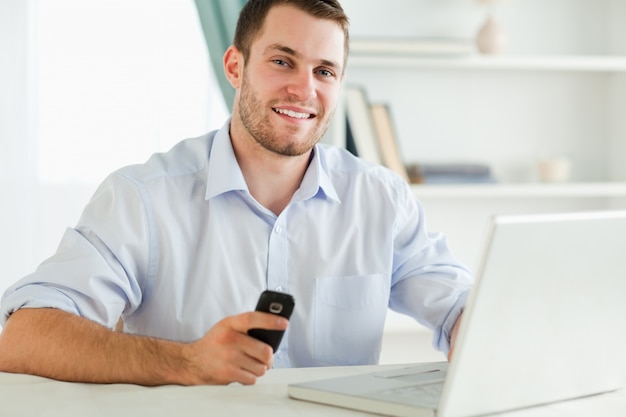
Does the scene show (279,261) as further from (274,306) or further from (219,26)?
(219,26)

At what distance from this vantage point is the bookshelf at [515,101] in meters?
3.00

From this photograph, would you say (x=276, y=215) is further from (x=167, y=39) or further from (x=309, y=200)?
(x=167, y=39)

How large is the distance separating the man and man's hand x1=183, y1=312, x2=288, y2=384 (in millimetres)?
320

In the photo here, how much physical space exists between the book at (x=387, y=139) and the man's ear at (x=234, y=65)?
3.04 feet

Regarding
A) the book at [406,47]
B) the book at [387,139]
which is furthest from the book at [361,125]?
the book at [406,47]

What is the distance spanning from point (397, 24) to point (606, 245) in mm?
2127

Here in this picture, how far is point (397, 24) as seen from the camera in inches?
119

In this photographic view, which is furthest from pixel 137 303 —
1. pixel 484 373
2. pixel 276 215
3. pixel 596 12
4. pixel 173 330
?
pixel 596 12

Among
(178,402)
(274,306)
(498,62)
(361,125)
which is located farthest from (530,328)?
(498,62)

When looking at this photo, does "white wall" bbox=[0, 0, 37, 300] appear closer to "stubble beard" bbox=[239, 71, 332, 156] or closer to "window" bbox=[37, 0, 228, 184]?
"window" bbox=[37, 0, 228, 184]

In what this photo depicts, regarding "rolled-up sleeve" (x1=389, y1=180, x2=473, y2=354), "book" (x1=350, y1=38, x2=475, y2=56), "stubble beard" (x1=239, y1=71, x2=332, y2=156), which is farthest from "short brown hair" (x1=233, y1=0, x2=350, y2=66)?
"book" (x1=350, y1=38, x2=475, y2=56)

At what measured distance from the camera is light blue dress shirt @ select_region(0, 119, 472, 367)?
164 cm

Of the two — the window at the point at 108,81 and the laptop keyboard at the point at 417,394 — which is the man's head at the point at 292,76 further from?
the window at the point at 108,81

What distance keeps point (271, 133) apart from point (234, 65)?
0.25m
